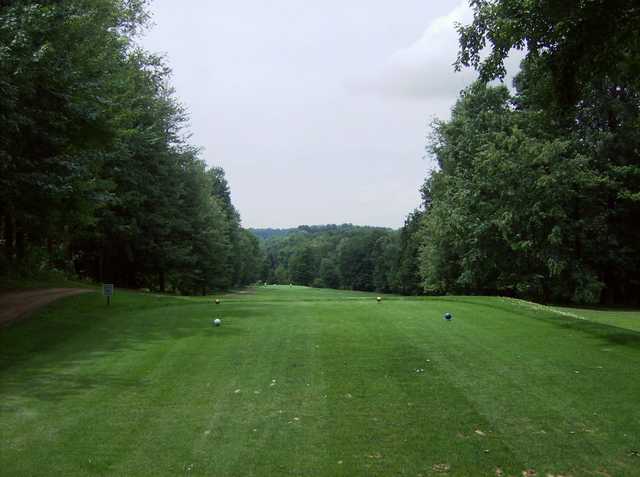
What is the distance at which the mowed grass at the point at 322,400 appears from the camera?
5.22m

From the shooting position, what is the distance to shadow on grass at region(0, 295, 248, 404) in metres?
8.04

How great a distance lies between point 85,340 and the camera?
11836mm

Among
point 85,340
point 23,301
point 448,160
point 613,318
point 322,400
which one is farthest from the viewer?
point 448,160

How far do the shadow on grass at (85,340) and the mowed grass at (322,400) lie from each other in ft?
0.18

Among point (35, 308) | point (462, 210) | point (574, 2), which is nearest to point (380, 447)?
point (574, 2)

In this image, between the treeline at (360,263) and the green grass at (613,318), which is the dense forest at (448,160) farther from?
the treeline at (360,263)

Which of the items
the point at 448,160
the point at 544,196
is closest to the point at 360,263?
the point at 448,160

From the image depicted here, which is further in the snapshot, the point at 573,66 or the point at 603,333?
the point at 603,333

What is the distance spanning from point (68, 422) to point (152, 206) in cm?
2708

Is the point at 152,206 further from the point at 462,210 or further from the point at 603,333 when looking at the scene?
the point at 603,333

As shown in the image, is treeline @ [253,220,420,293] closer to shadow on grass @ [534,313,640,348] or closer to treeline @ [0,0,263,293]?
treeline @ [0,0,263,293]

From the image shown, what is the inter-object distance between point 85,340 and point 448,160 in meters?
29.6

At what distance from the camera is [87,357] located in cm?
1002

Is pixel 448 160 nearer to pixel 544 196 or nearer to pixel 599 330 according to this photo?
pixel 544 196
